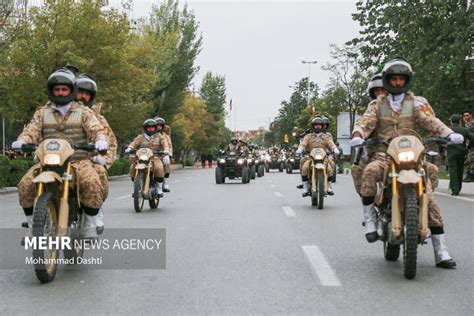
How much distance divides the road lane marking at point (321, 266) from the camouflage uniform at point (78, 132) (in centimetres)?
213

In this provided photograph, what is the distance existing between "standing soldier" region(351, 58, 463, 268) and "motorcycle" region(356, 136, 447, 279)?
29 centimetres

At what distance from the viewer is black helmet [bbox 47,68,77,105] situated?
6.43 metres

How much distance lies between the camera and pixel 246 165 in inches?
1022

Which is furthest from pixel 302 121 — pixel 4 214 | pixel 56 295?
pixel 56 295

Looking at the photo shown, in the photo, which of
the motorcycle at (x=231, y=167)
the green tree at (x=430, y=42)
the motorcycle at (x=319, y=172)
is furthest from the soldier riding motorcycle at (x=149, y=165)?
the green tree at (x=430, y=42)

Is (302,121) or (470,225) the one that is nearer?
(470,225)

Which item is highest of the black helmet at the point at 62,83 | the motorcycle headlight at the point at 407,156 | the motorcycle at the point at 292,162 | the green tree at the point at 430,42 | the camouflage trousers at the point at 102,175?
the green tree at the point at 430,42

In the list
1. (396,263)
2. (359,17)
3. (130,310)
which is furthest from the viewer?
(359,17)

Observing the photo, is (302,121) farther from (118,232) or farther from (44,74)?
(118,232)

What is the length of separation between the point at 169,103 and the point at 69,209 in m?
46.7

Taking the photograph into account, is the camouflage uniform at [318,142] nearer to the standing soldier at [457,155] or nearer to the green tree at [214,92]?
the standing soldier at [457,155]

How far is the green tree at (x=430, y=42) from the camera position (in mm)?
26219

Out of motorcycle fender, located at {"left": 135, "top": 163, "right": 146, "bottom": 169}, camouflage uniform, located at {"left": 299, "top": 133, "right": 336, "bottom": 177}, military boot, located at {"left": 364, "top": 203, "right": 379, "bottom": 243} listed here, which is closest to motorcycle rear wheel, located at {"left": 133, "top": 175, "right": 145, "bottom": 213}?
motorcycle fender, located at {"left": 135, "top": 163, "right": 146, "bottom": 169}

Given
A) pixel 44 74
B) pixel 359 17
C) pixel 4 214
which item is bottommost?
pixel 4 214
